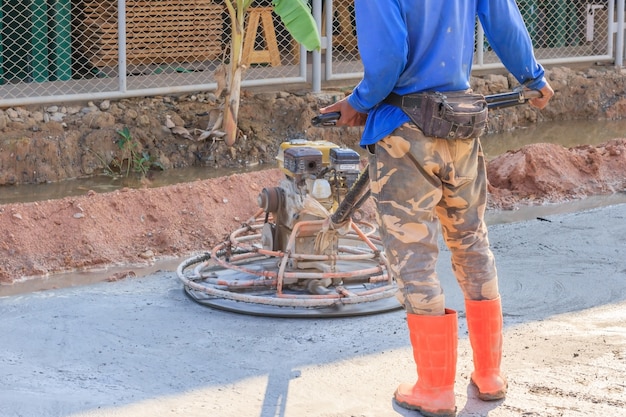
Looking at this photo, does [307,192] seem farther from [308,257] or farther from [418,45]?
[418,45]

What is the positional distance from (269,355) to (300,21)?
16.8 feet

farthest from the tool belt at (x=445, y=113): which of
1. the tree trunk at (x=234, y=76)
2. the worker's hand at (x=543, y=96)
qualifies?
the tree trunk at (x=234, y=76)

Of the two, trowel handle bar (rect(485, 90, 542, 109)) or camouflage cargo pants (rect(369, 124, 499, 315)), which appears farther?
trowel handle bar (rect(485, 90, 542, 109))

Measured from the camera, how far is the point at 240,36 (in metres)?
10.2

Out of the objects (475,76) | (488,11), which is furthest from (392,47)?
(475,76)

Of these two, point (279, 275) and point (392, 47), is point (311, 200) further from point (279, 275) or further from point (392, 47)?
point (392, 47)

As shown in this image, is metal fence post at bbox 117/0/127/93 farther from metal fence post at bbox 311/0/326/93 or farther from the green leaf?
→ metal fence post at bbox 311/0/326/93

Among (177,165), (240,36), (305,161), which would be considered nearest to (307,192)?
(305,161)

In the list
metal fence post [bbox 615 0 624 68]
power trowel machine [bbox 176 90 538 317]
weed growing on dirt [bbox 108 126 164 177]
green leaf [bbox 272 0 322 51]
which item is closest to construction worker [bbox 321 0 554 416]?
power trowel machine [bbox 176 90 538 317]

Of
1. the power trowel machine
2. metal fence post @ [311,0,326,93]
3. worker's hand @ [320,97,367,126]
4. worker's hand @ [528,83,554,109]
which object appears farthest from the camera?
metal fence post @ [311,0,326,93]

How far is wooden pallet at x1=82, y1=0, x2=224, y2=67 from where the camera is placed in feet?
38.6

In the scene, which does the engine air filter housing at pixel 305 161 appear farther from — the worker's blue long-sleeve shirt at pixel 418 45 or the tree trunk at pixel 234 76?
the tree trunk at pixel 234 76

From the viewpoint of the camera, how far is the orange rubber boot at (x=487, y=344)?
444 centimetres

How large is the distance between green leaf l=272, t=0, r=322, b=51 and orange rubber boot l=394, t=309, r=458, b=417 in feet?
18.3
